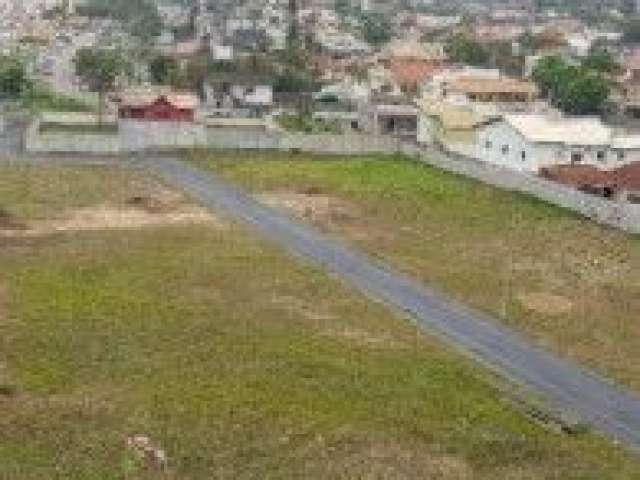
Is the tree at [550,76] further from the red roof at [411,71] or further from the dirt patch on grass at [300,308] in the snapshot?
the dirt patch on grass at [300,308]

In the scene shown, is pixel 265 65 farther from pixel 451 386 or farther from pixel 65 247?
pixel 451 386

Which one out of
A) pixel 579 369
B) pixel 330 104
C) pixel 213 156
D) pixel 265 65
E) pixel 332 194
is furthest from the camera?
pixel 265 65

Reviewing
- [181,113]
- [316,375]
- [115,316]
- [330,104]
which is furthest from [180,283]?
[330,104]

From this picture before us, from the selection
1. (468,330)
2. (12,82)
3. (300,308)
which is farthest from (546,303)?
(12,82)

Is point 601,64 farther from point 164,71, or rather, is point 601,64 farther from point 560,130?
point 560,130

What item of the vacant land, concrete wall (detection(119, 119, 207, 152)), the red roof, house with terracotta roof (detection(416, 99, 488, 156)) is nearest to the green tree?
house with terracotta roof (detection(416, 99, 488, 156))

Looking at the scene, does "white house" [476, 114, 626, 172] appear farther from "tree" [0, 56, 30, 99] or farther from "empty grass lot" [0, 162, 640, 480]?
"tree" [0, 56, 30, 99]
